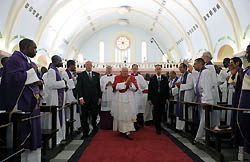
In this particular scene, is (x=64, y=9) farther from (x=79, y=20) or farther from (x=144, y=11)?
(x=144, y=11)

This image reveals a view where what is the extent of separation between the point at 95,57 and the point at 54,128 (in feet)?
74.0

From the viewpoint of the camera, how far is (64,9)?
1775 cm

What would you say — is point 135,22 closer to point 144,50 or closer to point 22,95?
point 144,50

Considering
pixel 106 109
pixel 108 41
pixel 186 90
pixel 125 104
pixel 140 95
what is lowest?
pixel 106 109

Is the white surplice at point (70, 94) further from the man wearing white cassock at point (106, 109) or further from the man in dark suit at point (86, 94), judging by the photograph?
the man wearing white cassock at point (106, 109)

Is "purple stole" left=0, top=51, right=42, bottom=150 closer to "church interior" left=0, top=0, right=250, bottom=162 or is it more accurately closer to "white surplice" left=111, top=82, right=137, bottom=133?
"church interior" left=0, top=0, right=250, bottom=162

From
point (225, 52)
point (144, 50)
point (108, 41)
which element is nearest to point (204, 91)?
point (225, 52)

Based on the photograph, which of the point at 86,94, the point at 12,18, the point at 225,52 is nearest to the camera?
the point at 86,94

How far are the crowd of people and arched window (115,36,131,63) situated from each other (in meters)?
18.8

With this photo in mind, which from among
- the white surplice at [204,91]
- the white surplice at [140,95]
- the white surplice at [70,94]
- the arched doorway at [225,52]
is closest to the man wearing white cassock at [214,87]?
the white surplice at [204,91]

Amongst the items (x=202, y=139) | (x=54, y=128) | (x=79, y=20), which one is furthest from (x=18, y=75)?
(x=79, y=20)

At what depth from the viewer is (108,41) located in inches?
1045

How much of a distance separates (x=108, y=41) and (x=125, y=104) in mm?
21415

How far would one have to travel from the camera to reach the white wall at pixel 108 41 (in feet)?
86.9
